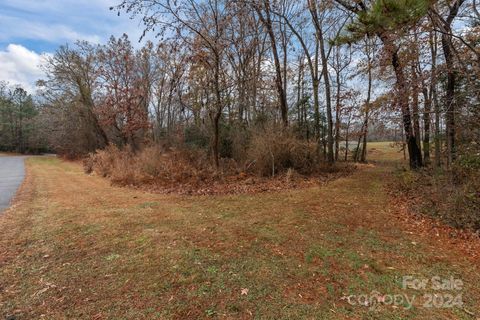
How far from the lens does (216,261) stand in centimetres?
329

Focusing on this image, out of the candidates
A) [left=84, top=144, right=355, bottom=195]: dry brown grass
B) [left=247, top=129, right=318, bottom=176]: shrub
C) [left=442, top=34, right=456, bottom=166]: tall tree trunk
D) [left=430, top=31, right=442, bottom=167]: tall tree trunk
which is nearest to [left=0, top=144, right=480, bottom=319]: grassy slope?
[left=84, top=144, right=355, bottom=195]: dry brown grass

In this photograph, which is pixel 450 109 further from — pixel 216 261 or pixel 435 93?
pixel 216 261

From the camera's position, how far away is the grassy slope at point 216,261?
7.90 feet

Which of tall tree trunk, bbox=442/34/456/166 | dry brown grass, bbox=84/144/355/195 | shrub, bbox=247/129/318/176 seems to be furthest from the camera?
shrub, bbox=247/129/318/176

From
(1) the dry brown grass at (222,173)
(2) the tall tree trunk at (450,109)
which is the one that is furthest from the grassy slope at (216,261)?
(2) the tall tree trunk at (450,109)

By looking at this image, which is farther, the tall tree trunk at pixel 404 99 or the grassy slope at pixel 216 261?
the tall tree trunk at pixel 404 99

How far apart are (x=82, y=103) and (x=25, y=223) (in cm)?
1833

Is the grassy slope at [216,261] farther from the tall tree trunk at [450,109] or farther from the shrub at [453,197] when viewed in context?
the tall tree trunk at [450,109]

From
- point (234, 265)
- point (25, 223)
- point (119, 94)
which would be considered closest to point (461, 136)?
point (234, 265)

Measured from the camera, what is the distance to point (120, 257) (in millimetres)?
3412

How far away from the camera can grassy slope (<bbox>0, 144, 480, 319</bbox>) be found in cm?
241

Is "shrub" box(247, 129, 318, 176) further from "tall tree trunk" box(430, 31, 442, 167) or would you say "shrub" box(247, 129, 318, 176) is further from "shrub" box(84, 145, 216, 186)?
"tall tree trunk" box(430, 31, 442, 167)

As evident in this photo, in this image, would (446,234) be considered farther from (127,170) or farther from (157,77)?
(157,77)

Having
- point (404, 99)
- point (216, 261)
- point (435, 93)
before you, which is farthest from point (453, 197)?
point (216, 261)
